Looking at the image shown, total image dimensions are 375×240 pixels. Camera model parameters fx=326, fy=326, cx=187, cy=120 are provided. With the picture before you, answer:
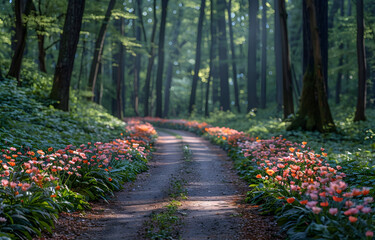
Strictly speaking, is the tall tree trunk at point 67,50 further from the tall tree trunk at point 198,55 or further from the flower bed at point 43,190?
the tall tree trunk at point 198,55

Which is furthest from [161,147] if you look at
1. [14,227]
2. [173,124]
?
[173,124]

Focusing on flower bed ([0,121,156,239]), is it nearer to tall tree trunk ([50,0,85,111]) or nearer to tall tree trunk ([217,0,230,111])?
tall tree trunk ([50,0,85,111])

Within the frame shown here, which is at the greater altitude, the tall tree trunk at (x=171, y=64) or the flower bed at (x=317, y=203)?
the tall tree trunk at (x=171, y=64)

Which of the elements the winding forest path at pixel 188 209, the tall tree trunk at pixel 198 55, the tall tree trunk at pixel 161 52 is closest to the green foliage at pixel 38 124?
Answer: the winding forest path at pixel 188 209

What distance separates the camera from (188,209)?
5488 mm

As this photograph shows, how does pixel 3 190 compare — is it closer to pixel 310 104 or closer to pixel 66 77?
pixel 66 77

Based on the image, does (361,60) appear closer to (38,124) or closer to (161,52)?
(38,124)

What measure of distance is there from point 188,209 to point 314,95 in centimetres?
911

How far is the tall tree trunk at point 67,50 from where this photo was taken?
1235 centimetres

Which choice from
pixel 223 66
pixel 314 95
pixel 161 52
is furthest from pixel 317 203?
pixel 223 66

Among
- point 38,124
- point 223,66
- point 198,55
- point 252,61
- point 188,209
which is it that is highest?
point 198,55

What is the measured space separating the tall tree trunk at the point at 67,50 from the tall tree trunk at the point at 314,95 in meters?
8.86

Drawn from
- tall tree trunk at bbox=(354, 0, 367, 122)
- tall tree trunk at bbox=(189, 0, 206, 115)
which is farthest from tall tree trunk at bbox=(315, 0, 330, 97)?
tall tree trunk at bbox=(189, 0, 206, 115)

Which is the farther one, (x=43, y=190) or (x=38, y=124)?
(x=38, y=124)
